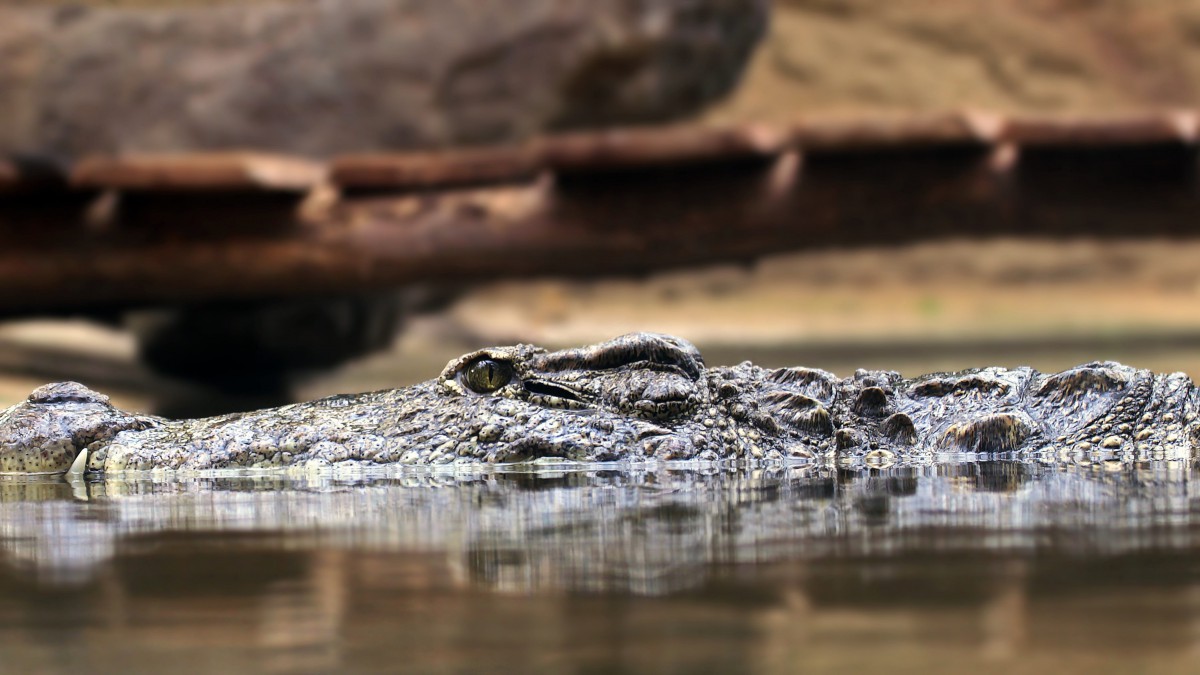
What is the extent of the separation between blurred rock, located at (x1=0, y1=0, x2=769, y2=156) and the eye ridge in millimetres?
4444

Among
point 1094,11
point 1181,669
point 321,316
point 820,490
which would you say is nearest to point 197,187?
point 321,316

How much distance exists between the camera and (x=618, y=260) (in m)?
5.07

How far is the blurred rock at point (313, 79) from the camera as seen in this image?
Answer: 695 cm

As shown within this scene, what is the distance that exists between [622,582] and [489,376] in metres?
1.62

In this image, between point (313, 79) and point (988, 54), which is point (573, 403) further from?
point (988, 54)

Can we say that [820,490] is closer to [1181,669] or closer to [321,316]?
[1181,669]

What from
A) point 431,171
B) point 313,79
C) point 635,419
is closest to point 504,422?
point 635,419

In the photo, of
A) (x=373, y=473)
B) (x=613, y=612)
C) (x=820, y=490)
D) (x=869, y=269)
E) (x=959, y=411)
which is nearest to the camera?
(x=613, y=612)

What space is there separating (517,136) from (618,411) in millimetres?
4738

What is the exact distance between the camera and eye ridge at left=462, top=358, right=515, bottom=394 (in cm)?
265

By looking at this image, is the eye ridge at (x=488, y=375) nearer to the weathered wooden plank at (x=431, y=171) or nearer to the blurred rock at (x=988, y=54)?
the weathered wooden plank at (x=431, y=171)

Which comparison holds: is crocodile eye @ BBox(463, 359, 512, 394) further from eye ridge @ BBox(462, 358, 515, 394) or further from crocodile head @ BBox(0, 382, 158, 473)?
crocodile head @ BBox(0, 382, 158, 473)

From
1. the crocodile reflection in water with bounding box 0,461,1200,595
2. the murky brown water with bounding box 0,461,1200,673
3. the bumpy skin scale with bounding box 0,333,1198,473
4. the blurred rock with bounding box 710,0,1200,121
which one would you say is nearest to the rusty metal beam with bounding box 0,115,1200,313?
the bumpy skin scale with bounding box 0,333,1198,473

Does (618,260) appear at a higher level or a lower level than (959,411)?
higher
